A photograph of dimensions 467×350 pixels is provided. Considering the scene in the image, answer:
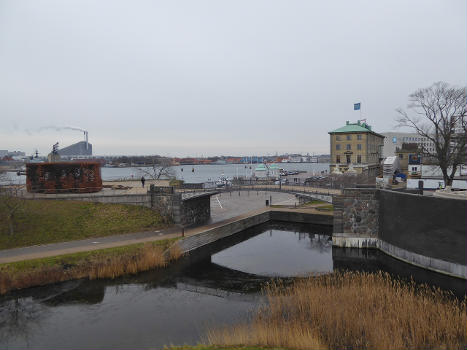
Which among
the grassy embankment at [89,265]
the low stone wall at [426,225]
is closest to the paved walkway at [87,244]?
the grassy embankment at [89,265]

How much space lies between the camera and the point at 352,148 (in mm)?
85375

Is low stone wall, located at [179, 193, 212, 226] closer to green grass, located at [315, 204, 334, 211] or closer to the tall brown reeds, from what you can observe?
green grass, located at [315, 204, 334, 211]

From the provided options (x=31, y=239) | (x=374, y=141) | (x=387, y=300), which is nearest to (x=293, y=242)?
(x=387, y=300)

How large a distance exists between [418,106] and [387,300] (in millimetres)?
33196

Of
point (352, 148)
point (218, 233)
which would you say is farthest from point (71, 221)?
point (352, 148)

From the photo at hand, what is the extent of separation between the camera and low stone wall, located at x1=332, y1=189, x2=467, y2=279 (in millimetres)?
25886

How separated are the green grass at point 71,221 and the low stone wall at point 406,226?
21712mm

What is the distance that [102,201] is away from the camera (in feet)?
125

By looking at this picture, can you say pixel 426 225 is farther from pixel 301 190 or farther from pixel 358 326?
pixel 301 190

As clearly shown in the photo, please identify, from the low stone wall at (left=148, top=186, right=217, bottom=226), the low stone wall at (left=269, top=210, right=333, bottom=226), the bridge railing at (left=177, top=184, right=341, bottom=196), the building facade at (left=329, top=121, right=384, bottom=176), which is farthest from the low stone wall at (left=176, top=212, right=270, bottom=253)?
the building facade at (left=329, top=121, right=384, bottom=176)

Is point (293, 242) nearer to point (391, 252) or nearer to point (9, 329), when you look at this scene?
point (391, 252)

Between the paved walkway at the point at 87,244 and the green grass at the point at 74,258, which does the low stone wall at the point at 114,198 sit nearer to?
the paved walkway at the point at 87,244

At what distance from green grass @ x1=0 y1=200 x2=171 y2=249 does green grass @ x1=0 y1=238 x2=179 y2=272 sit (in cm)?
494

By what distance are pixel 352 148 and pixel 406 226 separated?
5848 cm
